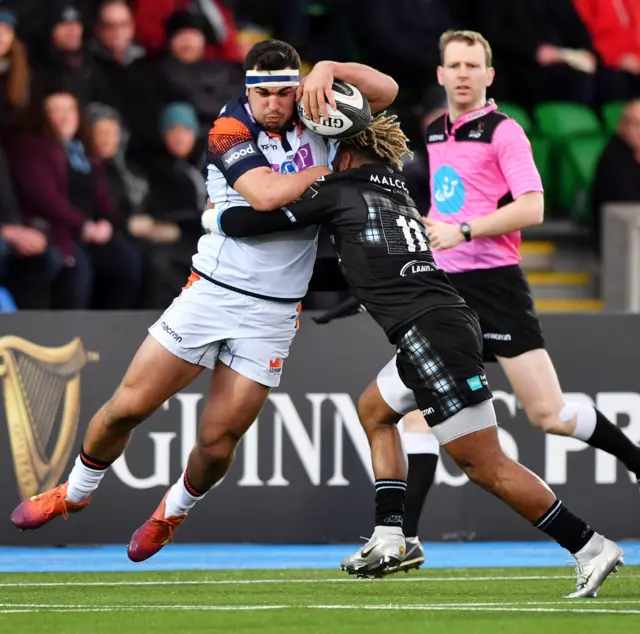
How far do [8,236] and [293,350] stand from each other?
7.87 ft

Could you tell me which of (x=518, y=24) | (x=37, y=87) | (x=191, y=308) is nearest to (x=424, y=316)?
(x=191, y=308)

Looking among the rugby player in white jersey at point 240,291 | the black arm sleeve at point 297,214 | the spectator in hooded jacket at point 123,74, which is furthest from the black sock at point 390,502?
the spectator in hooded jacket at point 123,74

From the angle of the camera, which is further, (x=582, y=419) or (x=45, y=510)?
(x=582, y=419)

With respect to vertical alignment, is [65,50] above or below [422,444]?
above

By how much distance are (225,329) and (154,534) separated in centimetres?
106

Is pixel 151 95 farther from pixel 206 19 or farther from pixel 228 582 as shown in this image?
pixel 228 582

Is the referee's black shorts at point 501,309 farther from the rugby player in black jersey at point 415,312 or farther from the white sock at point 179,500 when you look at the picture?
the white sock at point 179,500

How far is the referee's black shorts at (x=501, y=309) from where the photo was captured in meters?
7.50

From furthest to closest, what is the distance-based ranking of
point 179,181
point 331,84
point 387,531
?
1. point 179,181
2. point 387,531
3. point 331,84

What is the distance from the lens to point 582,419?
7668mm

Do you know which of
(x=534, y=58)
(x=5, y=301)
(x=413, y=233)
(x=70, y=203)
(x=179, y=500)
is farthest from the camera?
(x=534, y=58)

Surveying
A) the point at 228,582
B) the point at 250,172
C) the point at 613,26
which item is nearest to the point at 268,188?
the point at 250,172

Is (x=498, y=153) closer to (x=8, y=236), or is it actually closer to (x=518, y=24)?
(x=8, y=236)

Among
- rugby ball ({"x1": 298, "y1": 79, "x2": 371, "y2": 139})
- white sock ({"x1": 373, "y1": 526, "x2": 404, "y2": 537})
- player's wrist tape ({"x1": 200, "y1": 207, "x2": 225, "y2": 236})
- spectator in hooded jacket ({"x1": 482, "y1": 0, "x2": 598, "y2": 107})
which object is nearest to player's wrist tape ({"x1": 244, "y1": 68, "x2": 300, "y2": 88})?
rugby ball ({"x1": 298, "y1": 79, "x2": 371, "y2": 139})
